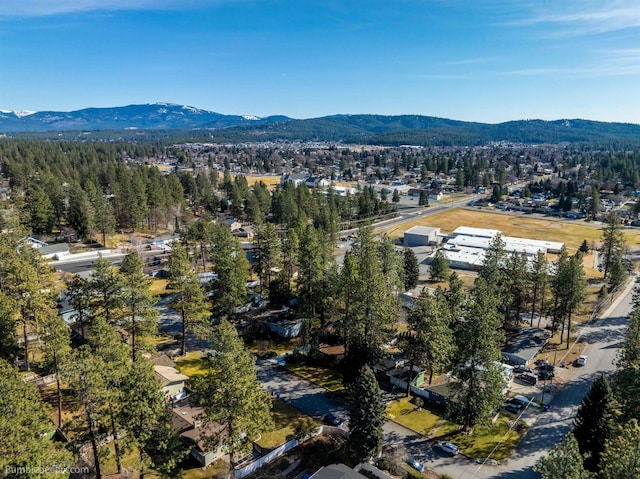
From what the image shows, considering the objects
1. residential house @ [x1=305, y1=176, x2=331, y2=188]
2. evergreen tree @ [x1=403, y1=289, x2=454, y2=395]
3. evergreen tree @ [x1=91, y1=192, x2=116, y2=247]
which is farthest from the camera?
residential house @ [x1=305, y1=176, x2=331, y2=188]

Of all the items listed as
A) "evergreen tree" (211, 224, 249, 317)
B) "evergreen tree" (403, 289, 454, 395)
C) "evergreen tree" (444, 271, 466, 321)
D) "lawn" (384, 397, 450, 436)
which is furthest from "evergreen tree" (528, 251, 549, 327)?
"evergreen tree" (211, 224, 249, 317)

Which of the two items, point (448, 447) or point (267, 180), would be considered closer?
point (448, 447)

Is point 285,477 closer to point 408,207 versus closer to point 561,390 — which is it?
point 561,390

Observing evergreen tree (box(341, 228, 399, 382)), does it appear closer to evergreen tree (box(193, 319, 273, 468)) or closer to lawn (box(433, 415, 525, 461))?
lawn (box(433, 415, 525, 461))

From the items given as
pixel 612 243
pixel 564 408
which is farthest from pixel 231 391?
pixel 612 243

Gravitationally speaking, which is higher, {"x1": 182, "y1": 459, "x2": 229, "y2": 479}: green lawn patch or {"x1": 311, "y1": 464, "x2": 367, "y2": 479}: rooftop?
{"x1": 311, "y1": 464, "x2": 367, "y2": 479}: rooftop

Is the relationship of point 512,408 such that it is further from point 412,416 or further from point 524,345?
point 524,345
